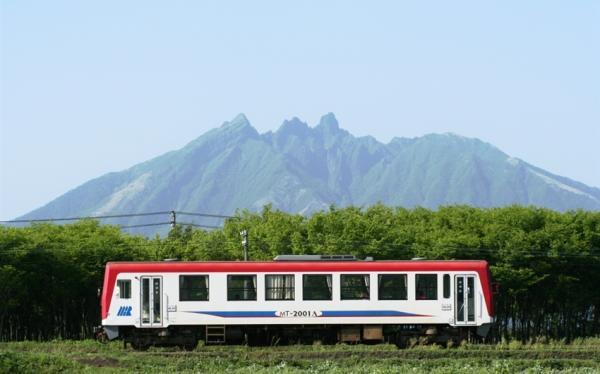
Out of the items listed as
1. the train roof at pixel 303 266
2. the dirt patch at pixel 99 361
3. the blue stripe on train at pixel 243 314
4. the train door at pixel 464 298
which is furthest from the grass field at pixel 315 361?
the train roof at pixel 303 266

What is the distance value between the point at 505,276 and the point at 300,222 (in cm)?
1742

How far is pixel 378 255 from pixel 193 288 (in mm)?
28038

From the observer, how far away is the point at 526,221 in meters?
70.8

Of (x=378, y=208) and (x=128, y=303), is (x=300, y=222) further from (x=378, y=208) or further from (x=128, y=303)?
(x=128, y=303)

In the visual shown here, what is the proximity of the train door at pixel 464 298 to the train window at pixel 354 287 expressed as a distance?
3245 millimetres

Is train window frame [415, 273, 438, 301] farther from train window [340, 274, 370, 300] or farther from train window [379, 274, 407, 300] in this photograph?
train window [340, 274, 370, 300]

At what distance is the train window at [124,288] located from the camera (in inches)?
1577

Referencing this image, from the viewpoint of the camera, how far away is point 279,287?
39.8 m

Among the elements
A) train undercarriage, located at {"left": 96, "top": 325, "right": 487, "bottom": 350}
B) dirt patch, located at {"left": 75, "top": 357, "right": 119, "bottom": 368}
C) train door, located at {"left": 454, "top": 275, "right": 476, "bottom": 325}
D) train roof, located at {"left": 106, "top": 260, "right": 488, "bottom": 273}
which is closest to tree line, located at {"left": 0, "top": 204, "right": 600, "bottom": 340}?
train undercarriage, located at {"left": 96, "top": 325, "right": 487, "bottom": 350}

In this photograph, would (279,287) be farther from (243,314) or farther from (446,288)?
(446,288)

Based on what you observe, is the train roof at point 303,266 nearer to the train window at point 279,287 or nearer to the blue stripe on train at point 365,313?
the train window at point 279,287

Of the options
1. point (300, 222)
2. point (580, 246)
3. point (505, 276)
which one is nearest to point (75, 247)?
point (300, 222)

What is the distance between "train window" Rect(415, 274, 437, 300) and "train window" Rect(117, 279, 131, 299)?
34.2 feet

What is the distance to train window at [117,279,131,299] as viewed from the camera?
131 ft
